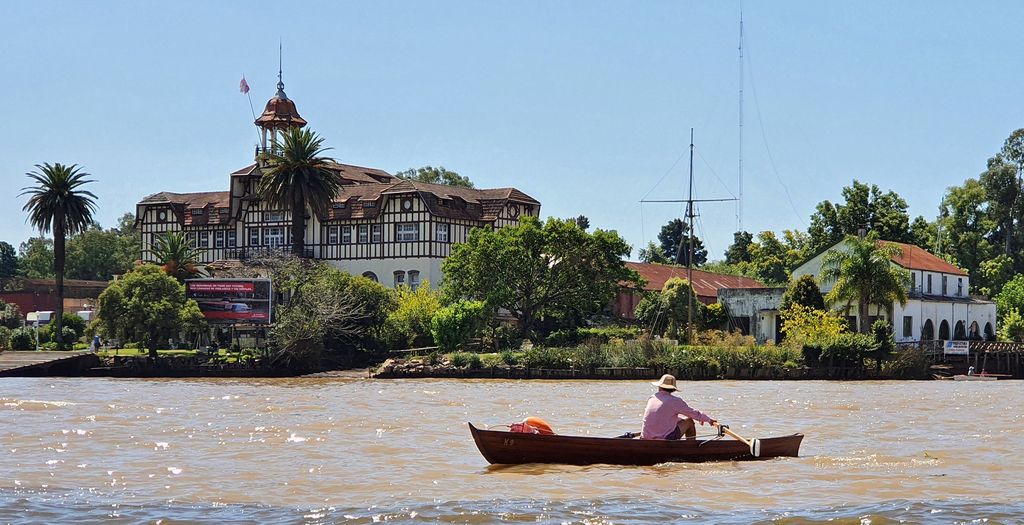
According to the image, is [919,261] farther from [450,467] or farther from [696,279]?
[450,467]

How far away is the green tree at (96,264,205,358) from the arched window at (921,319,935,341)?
42264 mm

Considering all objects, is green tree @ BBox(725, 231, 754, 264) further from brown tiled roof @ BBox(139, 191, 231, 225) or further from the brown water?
the brown water

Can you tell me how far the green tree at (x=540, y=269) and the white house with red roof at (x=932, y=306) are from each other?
1239cm

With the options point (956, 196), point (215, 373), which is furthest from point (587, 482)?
point (956, 196)

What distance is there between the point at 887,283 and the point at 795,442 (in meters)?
45.7

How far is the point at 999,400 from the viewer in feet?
149

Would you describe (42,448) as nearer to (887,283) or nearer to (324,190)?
(887,283)

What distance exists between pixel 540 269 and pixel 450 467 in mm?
50898

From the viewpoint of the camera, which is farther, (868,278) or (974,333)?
(974,333)

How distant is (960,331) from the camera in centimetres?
8094

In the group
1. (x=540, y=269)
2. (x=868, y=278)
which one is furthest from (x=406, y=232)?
(x=868, y=278)

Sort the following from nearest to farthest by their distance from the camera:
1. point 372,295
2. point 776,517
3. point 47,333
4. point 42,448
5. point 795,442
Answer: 1. point 776,517
2. point 795,442
3. point 42,448
4. point 372,295
5. point 47,333

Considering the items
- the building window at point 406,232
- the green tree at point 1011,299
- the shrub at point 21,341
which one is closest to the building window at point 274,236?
the building window at point 406,232

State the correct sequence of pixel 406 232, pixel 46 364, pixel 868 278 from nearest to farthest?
pixel 46 364 → pixel 868 278 → pixel 406 232
